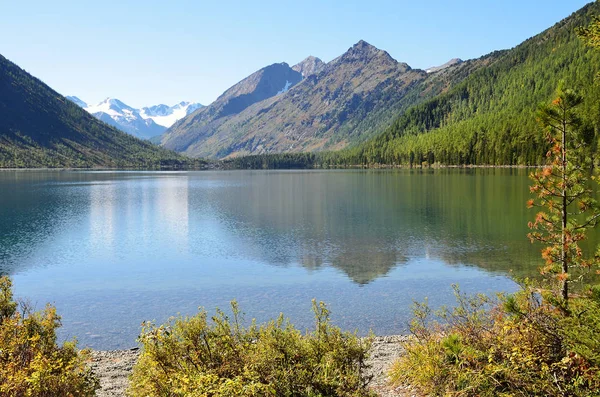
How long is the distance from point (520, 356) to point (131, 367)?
14.0 metres

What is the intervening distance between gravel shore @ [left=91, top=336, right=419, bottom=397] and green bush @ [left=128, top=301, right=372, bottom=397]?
2613mm

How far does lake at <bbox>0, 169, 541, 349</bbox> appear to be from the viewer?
88.8ft

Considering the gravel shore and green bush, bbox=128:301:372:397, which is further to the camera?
the gravel shore

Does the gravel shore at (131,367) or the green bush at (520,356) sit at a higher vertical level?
the green bush at (520,356)

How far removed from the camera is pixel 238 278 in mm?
34750

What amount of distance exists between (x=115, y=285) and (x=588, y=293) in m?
30.3

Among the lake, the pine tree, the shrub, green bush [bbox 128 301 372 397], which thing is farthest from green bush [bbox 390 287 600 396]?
the lake

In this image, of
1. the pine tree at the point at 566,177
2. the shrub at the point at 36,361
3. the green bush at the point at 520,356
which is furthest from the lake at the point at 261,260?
the shrub at the point at 36,361

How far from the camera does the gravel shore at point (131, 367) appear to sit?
1371 cm

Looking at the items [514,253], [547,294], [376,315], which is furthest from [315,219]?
[547,294]

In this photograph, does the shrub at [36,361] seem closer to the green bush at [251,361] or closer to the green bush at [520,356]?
the green bush at [251,361]

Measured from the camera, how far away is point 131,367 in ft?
58.1

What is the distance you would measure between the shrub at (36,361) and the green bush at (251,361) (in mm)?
1287

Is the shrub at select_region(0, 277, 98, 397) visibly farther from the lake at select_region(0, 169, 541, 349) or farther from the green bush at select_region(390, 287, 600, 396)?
the lake at select_region(0, 169, 541, 349)
